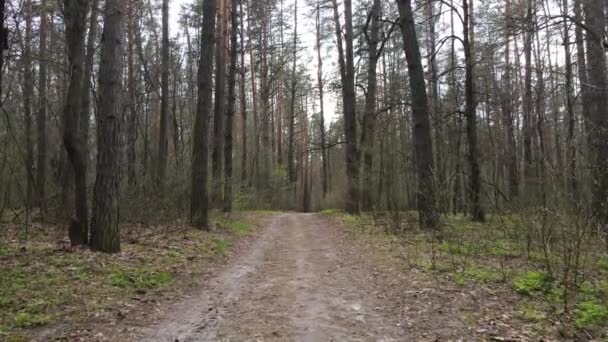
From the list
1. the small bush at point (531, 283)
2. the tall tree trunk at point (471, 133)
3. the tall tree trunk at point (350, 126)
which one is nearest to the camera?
the small bush at point (531, 283)

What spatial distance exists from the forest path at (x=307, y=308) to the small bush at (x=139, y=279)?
679 millimetres

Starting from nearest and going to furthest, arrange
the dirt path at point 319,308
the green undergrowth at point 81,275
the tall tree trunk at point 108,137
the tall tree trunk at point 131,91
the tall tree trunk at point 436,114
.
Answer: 1. the dirt path at point 319,308
2. the green undergrowth at point 81,275
3. the tall tree trunk at point 108,137
4. the tall tree trunk at point 436,114
5. the tall tree trunk at point 131,91

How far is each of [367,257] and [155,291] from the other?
14.2 ft

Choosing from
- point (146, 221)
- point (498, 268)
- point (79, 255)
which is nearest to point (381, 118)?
point (146, 221)

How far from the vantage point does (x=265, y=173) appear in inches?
1202

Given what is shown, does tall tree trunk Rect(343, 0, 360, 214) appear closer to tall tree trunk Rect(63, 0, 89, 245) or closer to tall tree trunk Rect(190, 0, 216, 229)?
tall tree trunk Rect(190, 0, 216, 229)

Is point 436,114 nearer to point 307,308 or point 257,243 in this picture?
point 257,243

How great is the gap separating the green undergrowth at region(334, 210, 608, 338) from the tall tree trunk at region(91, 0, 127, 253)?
5109 mm

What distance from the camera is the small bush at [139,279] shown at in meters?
6.07

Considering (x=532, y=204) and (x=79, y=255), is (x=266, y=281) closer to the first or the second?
Result: (x=79, y=255)

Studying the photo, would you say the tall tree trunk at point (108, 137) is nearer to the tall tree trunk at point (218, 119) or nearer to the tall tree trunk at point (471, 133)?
the tall tree trunk at point (218, 119)

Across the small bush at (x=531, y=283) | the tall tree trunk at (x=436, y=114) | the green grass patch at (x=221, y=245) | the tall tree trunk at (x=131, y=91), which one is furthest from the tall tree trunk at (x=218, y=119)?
the small bush at (x=531, y=283)

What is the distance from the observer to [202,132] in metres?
12.2

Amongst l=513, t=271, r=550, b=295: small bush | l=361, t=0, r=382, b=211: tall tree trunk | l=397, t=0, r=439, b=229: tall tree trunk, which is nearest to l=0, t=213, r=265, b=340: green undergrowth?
l=513, t=271, r=550, b=295: small bush
